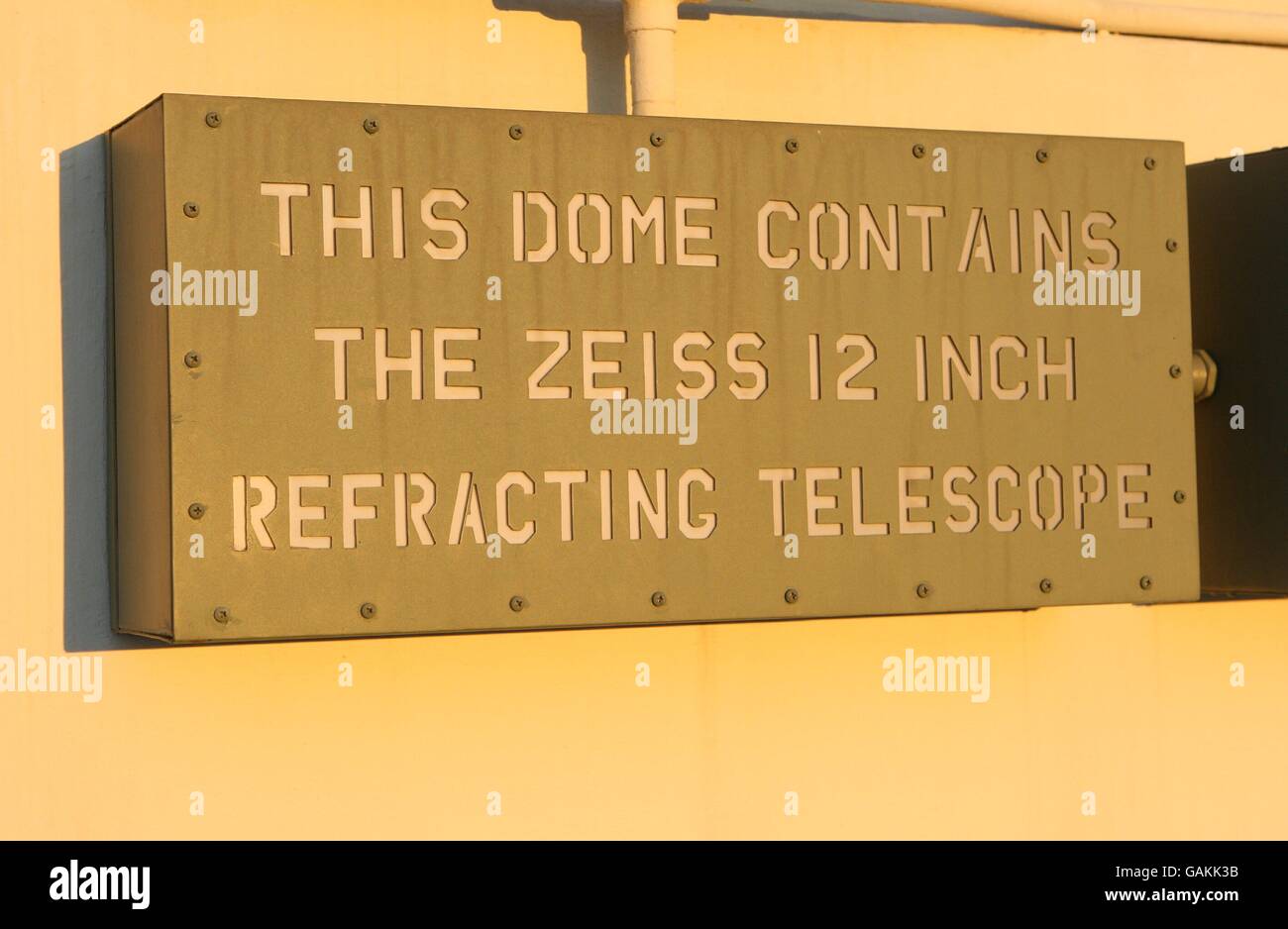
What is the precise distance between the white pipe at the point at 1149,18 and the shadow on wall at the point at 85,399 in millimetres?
2211

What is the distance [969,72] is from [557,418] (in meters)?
1.76

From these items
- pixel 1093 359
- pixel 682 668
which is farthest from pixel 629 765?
pixel 1093 359

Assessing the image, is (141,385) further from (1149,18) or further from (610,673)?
(1149,18)

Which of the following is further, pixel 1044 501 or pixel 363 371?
pixel 1044 501

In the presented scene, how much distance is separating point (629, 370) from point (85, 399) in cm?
130

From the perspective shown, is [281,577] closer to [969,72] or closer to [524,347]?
[524,347]

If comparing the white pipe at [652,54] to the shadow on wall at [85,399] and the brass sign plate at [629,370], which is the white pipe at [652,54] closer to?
the brass sign plate at [629,370]

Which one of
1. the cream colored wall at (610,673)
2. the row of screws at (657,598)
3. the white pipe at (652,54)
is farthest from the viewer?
the white pipe at (652,54)

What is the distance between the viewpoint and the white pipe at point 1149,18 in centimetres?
472

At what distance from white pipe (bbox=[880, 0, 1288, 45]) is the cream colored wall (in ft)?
0.19

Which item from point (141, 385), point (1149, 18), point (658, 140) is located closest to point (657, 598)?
point (658, 140)

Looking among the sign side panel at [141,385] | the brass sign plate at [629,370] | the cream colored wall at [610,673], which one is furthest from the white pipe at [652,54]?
the sign side panel at [141,385]

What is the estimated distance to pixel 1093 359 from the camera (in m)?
4.25

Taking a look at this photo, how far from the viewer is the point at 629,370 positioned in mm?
3934
